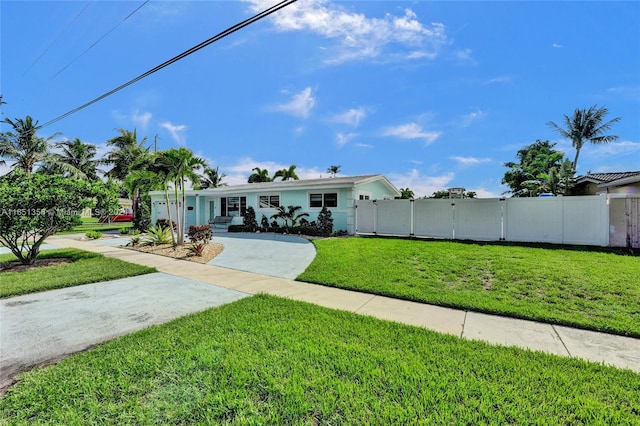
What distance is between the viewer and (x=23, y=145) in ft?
73.6

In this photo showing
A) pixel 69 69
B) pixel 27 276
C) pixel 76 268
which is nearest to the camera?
pixel 27 276

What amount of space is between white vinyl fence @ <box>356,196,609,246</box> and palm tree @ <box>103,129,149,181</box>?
24.8 meters

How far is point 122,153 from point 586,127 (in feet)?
155

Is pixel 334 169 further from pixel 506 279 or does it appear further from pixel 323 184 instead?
pixel 506 279

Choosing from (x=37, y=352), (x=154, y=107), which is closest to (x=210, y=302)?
(x=37, y=352)

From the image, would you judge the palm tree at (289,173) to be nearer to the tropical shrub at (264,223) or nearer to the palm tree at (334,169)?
the palm tree at (334,169)

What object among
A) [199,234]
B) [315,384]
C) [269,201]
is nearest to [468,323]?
[315,384]

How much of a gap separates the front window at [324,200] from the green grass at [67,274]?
9357 mm

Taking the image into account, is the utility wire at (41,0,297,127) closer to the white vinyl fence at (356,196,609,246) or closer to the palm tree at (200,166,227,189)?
the white vinyl fence at (356,196,609,246)

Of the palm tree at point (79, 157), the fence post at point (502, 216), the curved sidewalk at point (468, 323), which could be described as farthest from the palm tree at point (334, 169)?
the curved sidewalk at point (468, 323)

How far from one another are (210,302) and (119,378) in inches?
96.3

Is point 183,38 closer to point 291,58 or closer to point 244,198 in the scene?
point 291,58

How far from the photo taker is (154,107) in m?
13.3

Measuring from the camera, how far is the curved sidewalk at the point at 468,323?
3.42 meters
